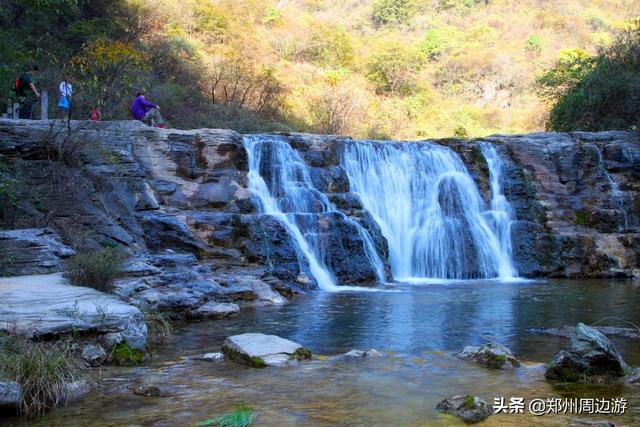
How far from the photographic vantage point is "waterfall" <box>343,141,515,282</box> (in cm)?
1689

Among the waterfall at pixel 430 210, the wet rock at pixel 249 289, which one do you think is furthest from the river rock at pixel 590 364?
the waterfall at pixel 430 210

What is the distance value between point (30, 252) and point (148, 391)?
5.58m

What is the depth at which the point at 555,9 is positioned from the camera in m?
61.8

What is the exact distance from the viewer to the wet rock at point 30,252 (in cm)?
976

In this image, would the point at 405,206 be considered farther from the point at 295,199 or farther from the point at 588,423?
the point at 588,423

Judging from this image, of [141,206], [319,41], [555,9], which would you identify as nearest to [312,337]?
[141,206]

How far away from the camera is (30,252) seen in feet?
33.2

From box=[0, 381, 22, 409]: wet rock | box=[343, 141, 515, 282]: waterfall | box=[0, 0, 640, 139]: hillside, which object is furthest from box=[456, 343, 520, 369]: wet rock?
box=[0, 0, 640, 139]: hillside

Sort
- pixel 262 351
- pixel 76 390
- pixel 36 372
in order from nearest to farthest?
pixel 36 372
pixel 76 390
pixel 262 351

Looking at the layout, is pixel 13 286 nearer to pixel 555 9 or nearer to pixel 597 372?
pixel 597 372

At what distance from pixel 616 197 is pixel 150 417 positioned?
17.4 meters

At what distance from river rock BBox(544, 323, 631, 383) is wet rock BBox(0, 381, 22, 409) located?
4771 mm

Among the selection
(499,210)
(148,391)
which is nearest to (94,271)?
(148,391)

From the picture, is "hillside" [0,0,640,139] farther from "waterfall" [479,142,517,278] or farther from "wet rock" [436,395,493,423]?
"wet rock" [436,395,493,423]
